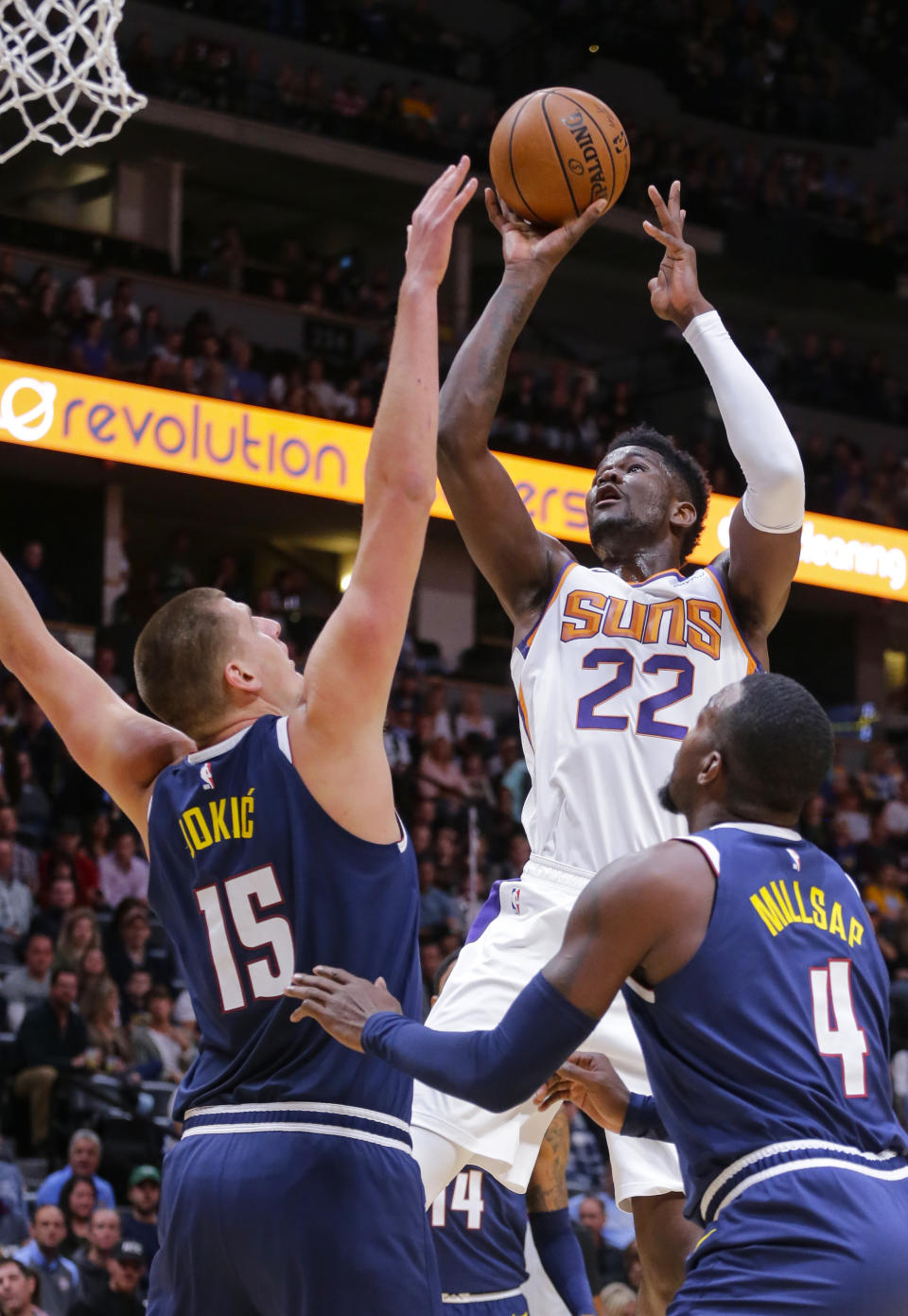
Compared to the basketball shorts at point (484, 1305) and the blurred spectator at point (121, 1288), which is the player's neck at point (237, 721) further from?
the blurred spectator at point (121, 1288)

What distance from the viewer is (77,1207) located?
9117 millimetres

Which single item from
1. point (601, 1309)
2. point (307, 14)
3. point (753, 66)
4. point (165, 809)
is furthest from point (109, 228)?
point (165, 809)

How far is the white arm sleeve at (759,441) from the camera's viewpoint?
174 inches

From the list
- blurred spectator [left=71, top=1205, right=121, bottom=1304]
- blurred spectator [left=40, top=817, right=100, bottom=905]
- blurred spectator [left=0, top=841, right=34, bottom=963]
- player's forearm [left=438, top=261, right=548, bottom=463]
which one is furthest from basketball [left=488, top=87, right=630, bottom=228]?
blurred spectator [left=40, top=817, right=100, bottom=905]

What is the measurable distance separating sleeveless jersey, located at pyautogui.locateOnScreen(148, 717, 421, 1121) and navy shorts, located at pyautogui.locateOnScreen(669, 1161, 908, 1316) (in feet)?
2.16

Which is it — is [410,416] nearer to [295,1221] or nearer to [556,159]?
[295,1221]

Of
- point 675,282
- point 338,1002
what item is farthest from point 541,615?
point 338,1002

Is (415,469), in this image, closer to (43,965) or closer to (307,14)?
(43,965)

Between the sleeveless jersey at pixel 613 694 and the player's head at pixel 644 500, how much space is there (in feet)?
0.53

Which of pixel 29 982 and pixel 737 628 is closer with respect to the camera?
pixel 737 628

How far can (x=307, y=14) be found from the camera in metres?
21.1

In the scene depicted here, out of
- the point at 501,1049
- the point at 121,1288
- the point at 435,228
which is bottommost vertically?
the point at 121,1288

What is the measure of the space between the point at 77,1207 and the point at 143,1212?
36 cm

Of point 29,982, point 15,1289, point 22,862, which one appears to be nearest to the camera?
point 15,1289
